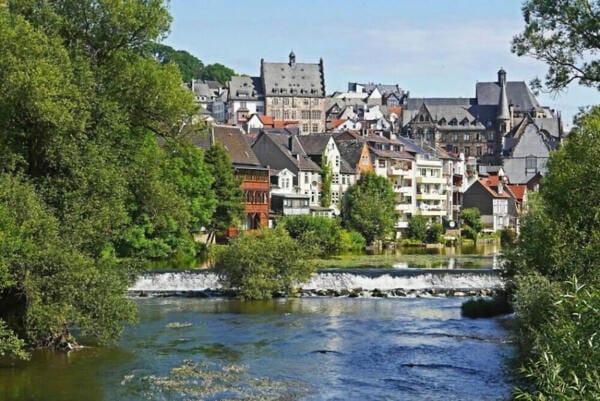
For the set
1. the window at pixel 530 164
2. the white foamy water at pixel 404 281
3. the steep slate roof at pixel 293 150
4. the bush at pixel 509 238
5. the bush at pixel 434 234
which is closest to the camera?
the bush at pixel 509 238

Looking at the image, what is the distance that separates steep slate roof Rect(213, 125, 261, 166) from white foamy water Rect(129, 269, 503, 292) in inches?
1251

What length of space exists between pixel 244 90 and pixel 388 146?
264 ft

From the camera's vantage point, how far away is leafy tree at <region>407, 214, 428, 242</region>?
9950 centimetres

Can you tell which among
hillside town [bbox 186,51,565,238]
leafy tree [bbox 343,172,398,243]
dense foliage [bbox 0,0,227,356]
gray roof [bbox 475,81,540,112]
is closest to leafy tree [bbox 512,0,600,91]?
dense foliage [bbox 0,0,227,356]

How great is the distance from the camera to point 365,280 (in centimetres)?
5353

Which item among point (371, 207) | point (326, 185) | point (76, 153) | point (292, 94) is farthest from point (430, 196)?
point (76, 153)

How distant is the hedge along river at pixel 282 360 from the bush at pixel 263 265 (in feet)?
13.5

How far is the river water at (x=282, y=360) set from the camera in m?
25.6

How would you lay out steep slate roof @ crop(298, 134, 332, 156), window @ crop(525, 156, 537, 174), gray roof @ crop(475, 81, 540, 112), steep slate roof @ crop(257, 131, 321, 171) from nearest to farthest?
steep slate roof @ crop(257, 131, 321, 171), steep slate roof @ crop(298, 134, 332, 156), window @ crop(525, 156, 537, 174), gray roof @ crop(475, 81, 540, 112)

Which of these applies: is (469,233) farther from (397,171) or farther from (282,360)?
(282,360)

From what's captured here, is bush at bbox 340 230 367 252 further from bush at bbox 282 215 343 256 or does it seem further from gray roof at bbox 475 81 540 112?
gray roof at bbox 475 81 540 112

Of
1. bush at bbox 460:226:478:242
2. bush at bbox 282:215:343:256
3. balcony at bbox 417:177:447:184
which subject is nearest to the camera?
bush at bbox 282:215:343:256

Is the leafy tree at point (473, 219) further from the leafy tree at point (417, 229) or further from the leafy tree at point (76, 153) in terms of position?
the leafy tree at point (76, 153)

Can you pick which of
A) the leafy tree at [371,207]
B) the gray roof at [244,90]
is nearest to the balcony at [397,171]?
the leafy tree at [371,207]
